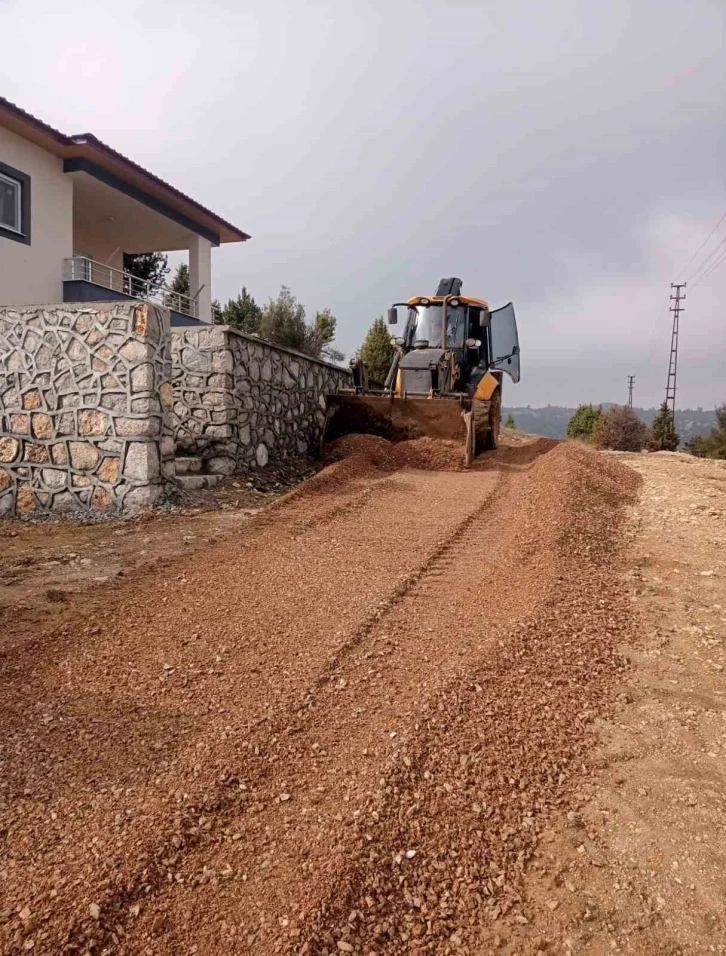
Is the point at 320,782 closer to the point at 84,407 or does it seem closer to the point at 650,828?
the point at 650,828

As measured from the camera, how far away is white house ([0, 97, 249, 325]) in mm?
12477

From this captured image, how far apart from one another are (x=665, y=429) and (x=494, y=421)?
32557mm

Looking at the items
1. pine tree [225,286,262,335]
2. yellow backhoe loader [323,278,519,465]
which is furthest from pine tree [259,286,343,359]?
yellow backhoe loader [323,278,519,465]

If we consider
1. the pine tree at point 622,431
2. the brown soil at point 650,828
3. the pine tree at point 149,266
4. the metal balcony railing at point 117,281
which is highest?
the pine tree at point 149,266

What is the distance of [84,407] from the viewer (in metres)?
7.65

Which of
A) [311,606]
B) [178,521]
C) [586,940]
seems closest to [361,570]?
[311,606]

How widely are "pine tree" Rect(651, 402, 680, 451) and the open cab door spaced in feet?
99.4

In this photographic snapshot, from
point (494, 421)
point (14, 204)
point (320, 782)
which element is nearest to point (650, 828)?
point (320, 782)

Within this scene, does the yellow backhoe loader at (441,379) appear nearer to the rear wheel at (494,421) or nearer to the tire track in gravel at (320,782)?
the rear wheel at (494,421)

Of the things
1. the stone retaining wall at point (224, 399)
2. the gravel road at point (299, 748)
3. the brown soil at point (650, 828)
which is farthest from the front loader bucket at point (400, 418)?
the brown soil at point (650, 828)

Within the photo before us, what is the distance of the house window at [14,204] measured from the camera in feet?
40.8

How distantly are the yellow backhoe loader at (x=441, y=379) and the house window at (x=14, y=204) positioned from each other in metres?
6.74

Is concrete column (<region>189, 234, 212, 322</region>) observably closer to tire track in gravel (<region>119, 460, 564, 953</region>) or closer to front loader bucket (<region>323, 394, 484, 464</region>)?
front loader bucket (<region>323, 394, 484, 464</region>)

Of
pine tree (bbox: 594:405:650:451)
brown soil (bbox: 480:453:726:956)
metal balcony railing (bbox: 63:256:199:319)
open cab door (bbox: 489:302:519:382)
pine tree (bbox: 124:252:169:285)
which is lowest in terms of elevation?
brown soil (bbox: 480:453:726:956)
